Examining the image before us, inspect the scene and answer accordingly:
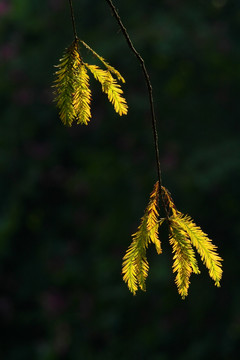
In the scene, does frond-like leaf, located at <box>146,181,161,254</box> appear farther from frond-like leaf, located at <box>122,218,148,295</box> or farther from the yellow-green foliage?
the yellow-green foliage

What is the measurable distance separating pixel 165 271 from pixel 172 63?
3.28m

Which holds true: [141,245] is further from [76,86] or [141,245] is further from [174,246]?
[76,86]

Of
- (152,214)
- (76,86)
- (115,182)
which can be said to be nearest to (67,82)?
(76,86)

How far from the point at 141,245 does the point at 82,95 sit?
258 millimetres

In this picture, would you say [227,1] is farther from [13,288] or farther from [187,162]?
[13,288]

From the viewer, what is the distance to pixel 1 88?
830 cm

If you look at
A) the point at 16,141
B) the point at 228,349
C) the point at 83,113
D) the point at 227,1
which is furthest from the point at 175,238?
the point at 227,1

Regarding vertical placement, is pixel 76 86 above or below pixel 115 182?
below

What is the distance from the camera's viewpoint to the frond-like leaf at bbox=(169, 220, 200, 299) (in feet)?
2.76

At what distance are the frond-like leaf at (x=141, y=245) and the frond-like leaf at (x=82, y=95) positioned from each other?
168 mm

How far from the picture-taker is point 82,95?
84cm

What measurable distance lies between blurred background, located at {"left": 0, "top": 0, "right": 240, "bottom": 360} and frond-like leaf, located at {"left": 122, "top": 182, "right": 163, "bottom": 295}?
16.2ft

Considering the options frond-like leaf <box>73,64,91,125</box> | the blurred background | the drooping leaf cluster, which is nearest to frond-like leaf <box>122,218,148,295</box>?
the drooping leaf cluster

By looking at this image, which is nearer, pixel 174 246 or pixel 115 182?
pixel 174 246
